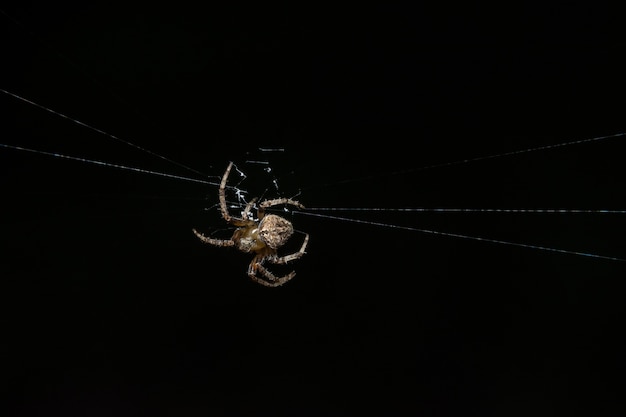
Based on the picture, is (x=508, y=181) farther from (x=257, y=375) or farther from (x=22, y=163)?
(x=22, y=163)

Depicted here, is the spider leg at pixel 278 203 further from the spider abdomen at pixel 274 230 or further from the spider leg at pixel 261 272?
the spider leg at pixel 261 272

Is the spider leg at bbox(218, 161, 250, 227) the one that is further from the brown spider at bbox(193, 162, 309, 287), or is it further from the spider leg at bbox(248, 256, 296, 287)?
the spider leg at bbox(248, 256, 296, 287)

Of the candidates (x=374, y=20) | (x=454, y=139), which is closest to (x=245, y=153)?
(x=374, y=20)

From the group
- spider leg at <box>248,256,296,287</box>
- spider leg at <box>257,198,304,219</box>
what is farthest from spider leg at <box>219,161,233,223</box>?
spider leg at <box>248,256,296,287</box>

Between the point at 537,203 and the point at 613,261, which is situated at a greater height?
the point at 537,203

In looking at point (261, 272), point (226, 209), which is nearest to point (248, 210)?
point (226, 209)

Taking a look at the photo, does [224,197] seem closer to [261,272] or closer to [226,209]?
[226,209]

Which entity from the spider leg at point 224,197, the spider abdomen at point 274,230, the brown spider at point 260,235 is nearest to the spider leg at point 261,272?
the brown spider at point 260,235
